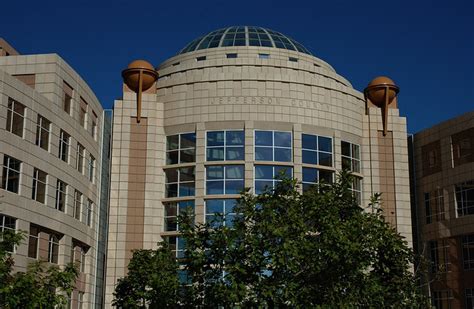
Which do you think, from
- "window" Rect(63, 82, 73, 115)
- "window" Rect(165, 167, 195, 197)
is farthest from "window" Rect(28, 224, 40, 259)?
"window" Rect(165, 167, 195, 197)

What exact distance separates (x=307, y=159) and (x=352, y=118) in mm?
5736

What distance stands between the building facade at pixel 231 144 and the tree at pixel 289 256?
21035mm

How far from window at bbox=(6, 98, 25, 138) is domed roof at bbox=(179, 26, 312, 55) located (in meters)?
21.9

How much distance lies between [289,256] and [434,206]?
34.0 metres

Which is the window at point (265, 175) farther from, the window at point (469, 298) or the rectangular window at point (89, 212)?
the window at point (469, 298)

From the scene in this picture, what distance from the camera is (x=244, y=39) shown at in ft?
203

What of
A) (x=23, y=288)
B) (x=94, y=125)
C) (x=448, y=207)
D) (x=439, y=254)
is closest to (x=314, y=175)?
(x=448, y=207)

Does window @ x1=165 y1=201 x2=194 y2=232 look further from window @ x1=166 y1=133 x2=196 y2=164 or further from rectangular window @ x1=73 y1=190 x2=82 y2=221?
rectangular window @ x1=73 y1=190 x2=82 y2=221

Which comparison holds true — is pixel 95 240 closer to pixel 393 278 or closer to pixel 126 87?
pixel 126 87

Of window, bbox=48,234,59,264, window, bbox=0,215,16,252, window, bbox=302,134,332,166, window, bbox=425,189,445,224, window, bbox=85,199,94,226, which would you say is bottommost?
window, bbox=48,234,59,264

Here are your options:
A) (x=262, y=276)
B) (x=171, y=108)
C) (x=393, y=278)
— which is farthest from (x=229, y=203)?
(x=262, y=276)

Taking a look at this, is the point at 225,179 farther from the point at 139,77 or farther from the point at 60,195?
the point at 60,195

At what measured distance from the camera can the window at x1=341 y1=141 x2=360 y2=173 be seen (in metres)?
56.1

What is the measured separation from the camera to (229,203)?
52906 mm
